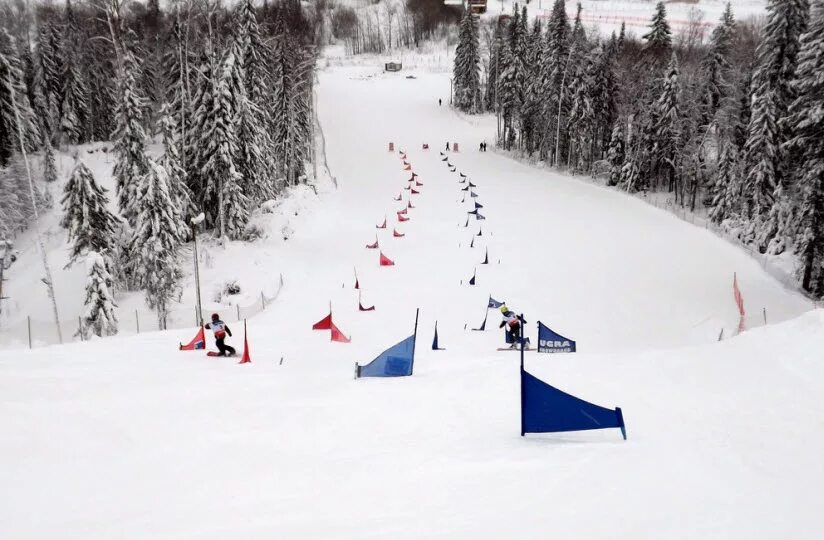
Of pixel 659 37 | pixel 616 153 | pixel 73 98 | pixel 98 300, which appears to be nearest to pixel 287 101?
pixel 98 300

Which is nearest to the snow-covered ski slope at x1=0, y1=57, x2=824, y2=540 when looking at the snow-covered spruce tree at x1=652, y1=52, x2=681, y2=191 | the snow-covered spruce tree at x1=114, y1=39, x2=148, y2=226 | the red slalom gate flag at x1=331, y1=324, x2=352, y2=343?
the red slalom gate flag at x1=331, y1=324, x2=352, y2=343

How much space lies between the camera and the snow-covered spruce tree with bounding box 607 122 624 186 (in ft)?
185

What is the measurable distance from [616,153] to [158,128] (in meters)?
43.0

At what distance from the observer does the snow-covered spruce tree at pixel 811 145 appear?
2534cm

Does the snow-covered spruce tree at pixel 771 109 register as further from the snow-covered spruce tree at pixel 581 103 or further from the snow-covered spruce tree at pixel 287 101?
the snow-covered spruce tree at pixel 287 101

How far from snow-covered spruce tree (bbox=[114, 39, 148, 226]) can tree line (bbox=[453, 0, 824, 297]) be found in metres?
34.6

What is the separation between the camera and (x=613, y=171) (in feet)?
185

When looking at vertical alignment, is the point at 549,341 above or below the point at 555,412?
below

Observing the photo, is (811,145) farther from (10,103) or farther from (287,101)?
(10,103)

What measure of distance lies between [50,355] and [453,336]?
38.6ft

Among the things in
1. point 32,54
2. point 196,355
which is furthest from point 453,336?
point 32,54

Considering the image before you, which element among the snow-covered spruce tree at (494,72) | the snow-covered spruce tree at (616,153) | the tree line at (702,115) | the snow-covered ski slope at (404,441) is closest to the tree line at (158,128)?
the snow-covered ski slope at (404,441)

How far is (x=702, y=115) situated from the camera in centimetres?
5228

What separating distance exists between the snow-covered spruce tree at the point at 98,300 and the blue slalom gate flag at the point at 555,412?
958 inches
